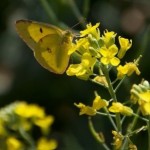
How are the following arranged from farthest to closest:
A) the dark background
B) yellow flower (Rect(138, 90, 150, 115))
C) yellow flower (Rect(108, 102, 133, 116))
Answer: the dark background → yellow flower (Rect(108, 102, 133, 116)) → yellow flower (Rect(138, 90, 150, 115))

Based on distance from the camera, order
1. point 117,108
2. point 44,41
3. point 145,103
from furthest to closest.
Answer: point 44,41
point 117,108
point 145,103

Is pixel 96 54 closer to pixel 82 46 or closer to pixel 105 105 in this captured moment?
pixel 82 46

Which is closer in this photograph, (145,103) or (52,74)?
(145,103)

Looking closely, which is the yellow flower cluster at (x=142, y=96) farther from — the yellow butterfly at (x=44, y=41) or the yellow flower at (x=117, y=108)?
the yellow butterfly at (x=44, y=41)

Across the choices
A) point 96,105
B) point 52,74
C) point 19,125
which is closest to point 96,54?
Answer: point 96,105

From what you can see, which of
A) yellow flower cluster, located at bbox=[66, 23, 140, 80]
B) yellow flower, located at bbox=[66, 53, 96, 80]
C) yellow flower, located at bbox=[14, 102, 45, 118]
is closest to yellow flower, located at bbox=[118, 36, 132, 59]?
yellow flower cluster, located at bbox=[66, 23, 140, 80]

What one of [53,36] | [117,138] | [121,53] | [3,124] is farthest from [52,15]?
[117,138]

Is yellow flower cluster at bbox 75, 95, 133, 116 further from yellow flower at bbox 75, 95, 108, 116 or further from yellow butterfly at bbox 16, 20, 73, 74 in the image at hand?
yellow butterfly at bbox 16, 20, 73, 74

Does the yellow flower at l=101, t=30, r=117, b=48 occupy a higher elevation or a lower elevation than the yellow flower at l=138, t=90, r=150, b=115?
higher
